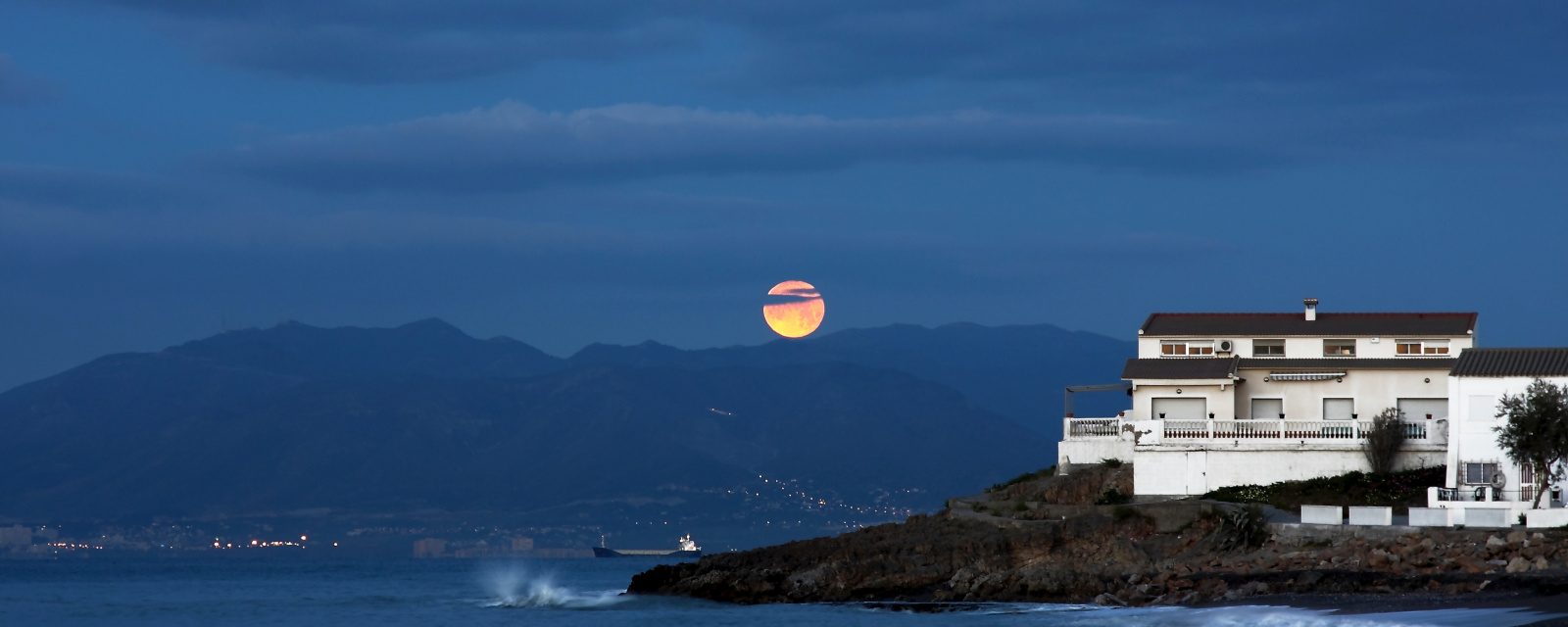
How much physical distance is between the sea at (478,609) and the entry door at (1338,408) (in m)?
14.6

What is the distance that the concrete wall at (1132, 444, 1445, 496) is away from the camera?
54719 mm

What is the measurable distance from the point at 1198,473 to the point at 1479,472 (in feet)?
27.3

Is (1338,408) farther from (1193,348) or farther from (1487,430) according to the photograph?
(1487,430)

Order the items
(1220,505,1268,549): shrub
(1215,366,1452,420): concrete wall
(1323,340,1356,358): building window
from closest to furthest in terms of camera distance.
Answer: (1220,505,1268,549): shrub < (1215,366,1452,420): concrete wall < (1323,340,1356,358): building window

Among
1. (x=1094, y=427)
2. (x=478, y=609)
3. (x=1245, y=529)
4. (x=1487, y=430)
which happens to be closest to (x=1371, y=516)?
(x=1245, y=529)

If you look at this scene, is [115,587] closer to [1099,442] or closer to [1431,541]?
[1099,442]

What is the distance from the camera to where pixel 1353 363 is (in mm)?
59719

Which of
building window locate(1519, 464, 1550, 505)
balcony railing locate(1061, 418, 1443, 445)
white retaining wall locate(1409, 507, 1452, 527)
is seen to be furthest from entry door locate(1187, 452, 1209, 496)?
building window locate(1519, 464, 1550, 505)

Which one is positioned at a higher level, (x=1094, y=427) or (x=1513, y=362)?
(x=1513, y=362)

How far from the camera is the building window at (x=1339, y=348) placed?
2420 inches

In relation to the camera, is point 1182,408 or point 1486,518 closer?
point 1486,518

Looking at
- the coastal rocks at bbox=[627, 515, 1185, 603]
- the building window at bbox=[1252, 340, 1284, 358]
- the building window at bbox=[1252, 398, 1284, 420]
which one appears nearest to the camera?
the coastal rocks at bbox=[627, 515, 1185, 603]

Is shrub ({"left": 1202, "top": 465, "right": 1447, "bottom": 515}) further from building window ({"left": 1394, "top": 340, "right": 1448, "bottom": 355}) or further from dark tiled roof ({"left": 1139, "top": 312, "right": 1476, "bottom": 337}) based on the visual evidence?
dark tiled roof ({"left": 1139, "top": 312, "right": 1476, "bottom": 337})

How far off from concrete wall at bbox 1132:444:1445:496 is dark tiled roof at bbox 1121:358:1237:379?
3896 millimetres
